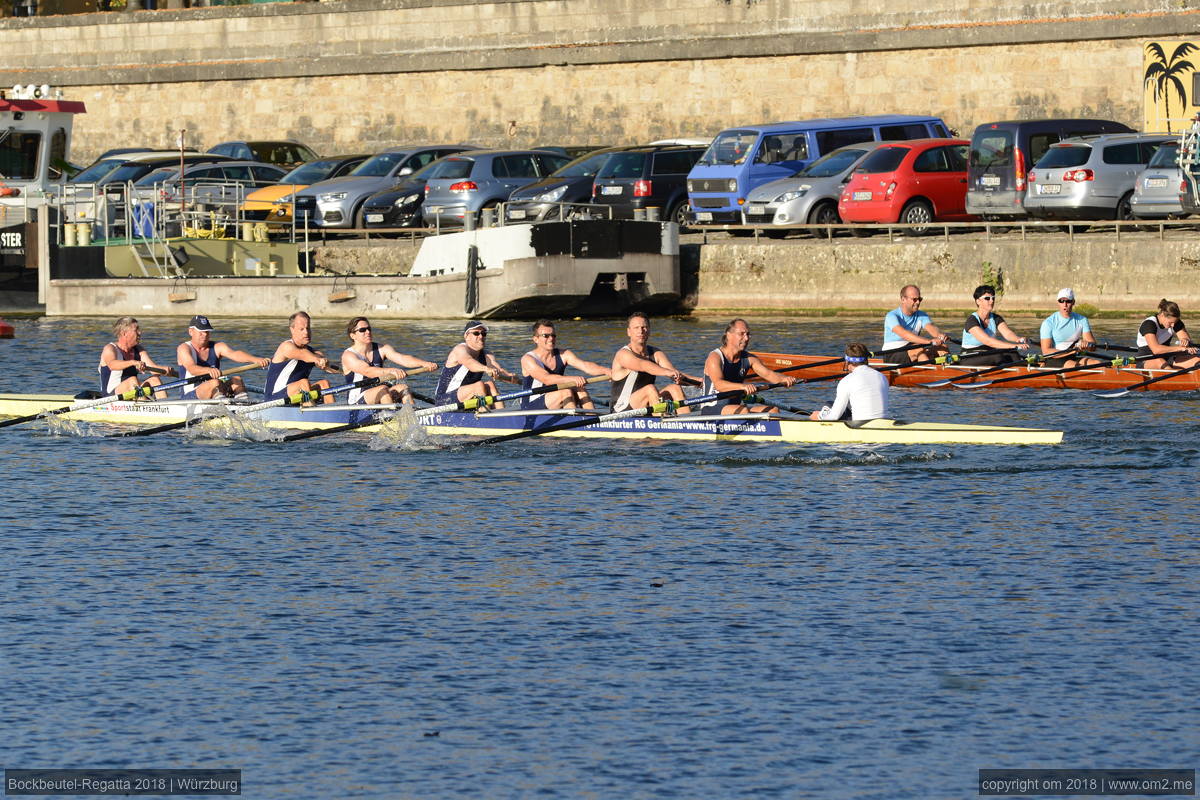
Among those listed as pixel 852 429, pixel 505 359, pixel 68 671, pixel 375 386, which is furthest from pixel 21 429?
pixel 68 671

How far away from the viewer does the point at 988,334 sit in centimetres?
2372

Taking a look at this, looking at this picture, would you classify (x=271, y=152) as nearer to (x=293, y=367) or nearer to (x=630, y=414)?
(x=293, y=367)

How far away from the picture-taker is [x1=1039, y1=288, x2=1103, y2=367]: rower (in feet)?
76.5

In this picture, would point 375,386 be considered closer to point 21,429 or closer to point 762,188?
point 21,429

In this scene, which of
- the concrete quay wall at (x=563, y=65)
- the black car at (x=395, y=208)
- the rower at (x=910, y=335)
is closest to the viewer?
the rower at (x=910, y=335)

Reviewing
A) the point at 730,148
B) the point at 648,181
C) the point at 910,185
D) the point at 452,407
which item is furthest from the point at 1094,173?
the point at 452,407

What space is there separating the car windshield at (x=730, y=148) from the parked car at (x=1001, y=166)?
4012 mm

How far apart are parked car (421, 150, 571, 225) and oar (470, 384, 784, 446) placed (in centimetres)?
1567

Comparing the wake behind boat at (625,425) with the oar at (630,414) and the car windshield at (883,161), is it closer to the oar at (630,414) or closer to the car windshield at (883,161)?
the oar at (630,414)

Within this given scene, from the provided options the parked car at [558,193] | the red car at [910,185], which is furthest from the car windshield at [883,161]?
the parked car at [558,193]

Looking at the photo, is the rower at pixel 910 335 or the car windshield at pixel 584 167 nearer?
the rower at pixel 910 335

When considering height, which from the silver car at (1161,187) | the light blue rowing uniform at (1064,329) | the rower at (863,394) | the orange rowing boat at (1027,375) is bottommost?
the orange rowing boat at (1027,375)

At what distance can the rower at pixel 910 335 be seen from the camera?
77.0 ft

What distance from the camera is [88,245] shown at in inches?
1442
